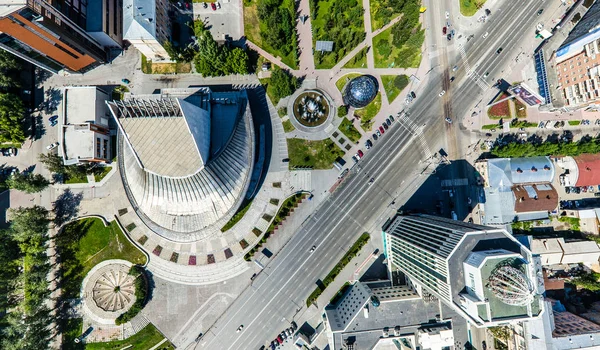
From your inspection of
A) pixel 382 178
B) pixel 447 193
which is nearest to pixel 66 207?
pixel 382 178

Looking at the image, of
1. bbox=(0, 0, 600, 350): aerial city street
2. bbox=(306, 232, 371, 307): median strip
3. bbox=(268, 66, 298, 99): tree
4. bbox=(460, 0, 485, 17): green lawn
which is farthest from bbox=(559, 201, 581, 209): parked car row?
bbox=(268, 66, 298, 99): tree

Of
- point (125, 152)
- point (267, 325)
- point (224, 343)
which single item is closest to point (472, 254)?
point (267, 325)

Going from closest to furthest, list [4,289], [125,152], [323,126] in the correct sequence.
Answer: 1. [125,152]
2. [4,289]
3. [323,126]

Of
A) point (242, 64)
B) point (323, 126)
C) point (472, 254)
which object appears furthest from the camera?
point (323, 126)

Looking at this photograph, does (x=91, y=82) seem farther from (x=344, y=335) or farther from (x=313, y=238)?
(x=344, y=335)

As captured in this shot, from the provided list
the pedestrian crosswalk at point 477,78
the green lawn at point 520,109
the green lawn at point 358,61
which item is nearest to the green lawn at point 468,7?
the pedestrian crosswalk at point 477,78

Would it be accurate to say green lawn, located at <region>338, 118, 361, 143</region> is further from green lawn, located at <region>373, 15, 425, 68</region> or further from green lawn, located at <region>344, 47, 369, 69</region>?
green lawn, located at <region>373, 15, 425, 68</region>
